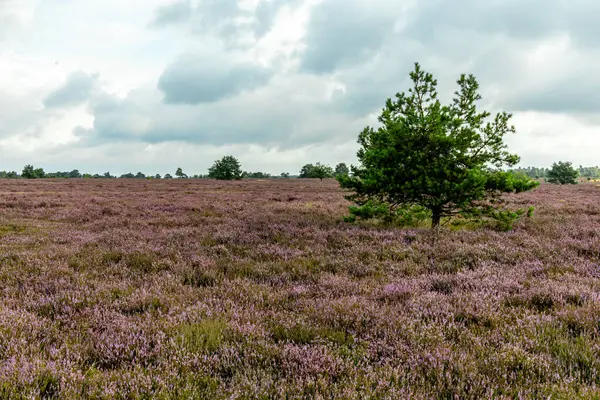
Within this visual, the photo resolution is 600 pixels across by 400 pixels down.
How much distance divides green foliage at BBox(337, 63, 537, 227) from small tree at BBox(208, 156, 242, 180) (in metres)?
74.2

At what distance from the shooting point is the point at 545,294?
15.2ft

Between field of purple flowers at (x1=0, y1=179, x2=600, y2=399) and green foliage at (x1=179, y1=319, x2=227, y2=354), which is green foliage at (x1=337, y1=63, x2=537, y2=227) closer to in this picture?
field of purple flowers at (x1=0, y1=179, x2=600, y2=399)

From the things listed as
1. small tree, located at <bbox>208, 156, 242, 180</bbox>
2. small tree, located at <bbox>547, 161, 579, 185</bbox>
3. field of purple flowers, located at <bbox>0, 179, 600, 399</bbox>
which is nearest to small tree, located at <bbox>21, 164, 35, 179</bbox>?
small tree, located at <bbox>208, 156, 242, 180</bbox>

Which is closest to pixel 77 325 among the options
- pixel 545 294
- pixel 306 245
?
pixel 306 245

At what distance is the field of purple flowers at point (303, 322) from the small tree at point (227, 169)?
7637 centimetres

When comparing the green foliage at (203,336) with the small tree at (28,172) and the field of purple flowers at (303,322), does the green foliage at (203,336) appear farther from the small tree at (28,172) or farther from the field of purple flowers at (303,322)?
the small tree at (28,172)

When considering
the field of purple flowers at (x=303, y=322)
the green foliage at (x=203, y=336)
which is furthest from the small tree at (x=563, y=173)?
the green foliage at (x=203, y=336)

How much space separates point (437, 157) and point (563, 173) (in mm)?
85766

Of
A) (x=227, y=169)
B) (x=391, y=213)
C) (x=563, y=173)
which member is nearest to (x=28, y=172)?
(x=227, y=169)

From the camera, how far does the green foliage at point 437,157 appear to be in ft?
33.9

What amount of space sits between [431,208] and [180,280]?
28.6 feet

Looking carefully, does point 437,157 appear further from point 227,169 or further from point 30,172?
point 30,172

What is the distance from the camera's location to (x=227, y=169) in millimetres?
82812

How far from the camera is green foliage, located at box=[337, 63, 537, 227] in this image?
10320 mm
